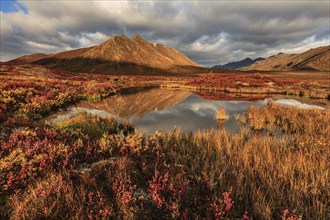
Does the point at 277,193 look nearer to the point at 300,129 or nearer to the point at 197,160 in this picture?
the point at 197,160

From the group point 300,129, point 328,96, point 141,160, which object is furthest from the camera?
point 328,96

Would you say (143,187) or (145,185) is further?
(145,185)

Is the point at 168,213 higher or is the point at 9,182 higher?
the point at 9,182

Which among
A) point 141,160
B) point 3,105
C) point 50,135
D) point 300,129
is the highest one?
point 3,105

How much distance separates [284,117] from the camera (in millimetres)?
14898

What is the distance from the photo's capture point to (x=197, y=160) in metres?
6.53

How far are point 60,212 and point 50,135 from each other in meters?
4.55

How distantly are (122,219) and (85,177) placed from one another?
1487mm

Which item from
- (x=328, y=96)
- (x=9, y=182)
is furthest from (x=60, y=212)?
(x=328, y=96)

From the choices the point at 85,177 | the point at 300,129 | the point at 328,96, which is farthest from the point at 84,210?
the point at 328,96

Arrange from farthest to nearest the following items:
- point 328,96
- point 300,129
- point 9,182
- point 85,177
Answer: point 328,96
point 300,129
point 85,177
point 9,182

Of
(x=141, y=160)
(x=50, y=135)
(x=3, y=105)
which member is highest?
(x=3, y=105)

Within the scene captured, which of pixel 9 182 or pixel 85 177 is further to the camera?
pixel 85 177

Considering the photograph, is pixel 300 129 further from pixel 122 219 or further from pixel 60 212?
pixel 60 212
